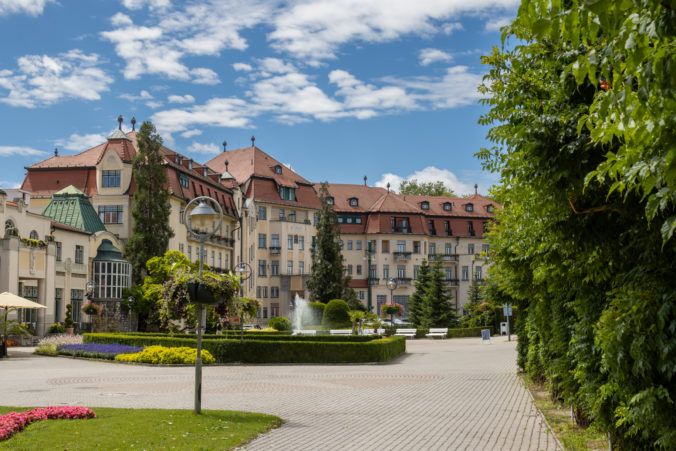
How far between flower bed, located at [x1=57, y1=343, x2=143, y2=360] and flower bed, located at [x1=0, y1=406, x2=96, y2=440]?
1770 cm

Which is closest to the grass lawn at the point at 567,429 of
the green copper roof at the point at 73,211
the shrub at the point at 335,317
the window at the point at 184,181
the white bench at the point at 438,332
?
the white bench at the point at 438,332

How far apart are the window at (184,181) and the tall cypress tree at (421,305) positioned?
23757mm

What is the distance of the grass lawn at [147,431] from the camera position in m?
10.1

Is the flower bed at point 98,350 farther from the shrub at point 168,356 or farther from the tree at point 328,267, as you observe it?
the tree at point 328,267

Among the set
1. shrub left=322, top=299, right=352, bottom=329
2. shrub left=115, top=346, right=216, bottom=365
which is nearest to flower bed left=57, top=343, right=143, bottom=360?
shrub left=115, top=346, right=216, bottom=365

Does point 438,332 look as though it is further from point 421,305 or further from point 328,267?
point 328,267

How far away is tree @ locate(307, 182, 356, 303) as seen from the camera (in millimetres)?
67562

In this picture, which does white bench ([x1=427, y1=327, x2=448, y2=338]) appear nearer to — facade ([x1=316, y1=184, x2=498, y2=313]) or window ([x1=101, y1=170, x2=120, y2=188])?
facade ([x1=316, y1=184, x2=498, y2=313])

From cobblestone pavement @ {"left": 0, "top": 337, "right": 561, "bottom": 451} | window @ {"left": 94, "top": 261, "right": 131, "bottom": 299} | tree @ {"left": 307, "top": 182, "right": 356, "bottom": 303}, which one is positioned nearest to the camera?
cobblestone pavement @ {"left": 0, "top": 337, "right": 561, "bottom": 451}

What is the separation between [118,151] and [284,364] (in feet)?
105

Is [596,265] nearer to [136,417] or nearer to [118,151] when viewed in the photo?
[136,417]

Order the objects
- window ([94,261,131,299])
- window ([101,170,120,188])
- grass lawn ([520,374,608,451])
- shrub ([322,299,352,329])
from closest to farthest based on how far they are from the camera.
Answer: grass lawn ([520,374,608,451]) < window ([94,261,131,299]) < window ([101,170,120,188]) < shrub ([322,299,352,329])

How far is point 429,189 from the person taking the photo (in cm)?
10675

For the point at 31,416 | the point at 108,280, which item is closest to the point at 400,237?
the point at 108,280
